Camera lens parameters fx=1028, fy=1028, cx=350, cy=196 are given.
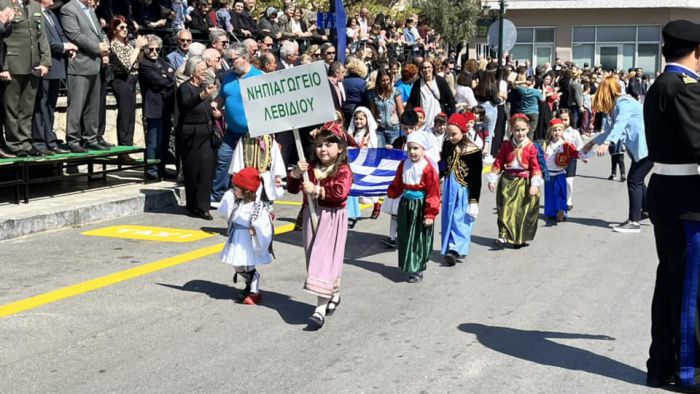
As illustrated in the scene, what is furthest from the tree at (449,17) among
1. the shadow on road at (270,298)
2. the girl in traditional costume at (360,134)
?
the shadow on road at (270,298)

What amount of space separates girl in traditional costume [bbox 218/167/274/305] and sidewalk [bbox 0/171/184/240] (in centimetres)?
354

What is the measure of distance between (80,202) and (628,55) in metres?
46.9

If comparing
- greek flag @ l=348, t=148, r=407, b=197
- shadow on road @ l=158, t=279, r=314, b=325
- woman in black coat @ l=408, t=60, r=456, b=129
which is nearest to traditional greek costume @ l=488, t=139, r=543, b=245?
greek flag @ l=348, t=148, r=407, b=197

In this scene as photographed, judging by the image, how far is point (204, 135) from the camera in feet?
40.1

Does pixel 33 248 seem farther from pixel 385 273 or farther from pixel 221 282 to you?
pixel 385 273

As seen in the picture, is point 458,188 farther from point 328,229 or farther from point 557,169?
point 557,169

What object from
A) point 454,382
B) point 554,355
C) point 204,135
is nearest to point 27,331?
point 454,382

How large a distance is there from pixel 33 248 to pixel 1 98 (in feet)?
9.05

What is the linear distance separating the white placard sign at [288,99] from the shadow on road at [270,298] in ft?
4.45

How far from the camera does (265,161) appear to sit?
9578 millimetres

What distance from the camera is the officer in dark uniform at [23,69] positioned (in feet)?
38.4

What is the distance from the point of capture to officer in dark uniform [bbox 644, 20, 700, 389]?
5742 millimetres

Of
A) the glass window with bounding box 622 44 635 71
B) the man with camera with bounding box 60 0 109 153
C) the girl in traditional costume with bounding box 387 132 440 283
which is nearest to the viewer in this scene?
the girl in traditional costume with bounding box 387 132 440 283

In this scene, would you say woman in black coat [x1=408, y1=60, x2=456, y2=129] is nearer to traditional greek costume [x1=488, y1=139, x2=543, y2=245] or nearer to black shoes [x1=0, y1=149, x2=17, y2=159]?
traditional greek costume [x1=488, y1=139, x2=543, y2=245]
